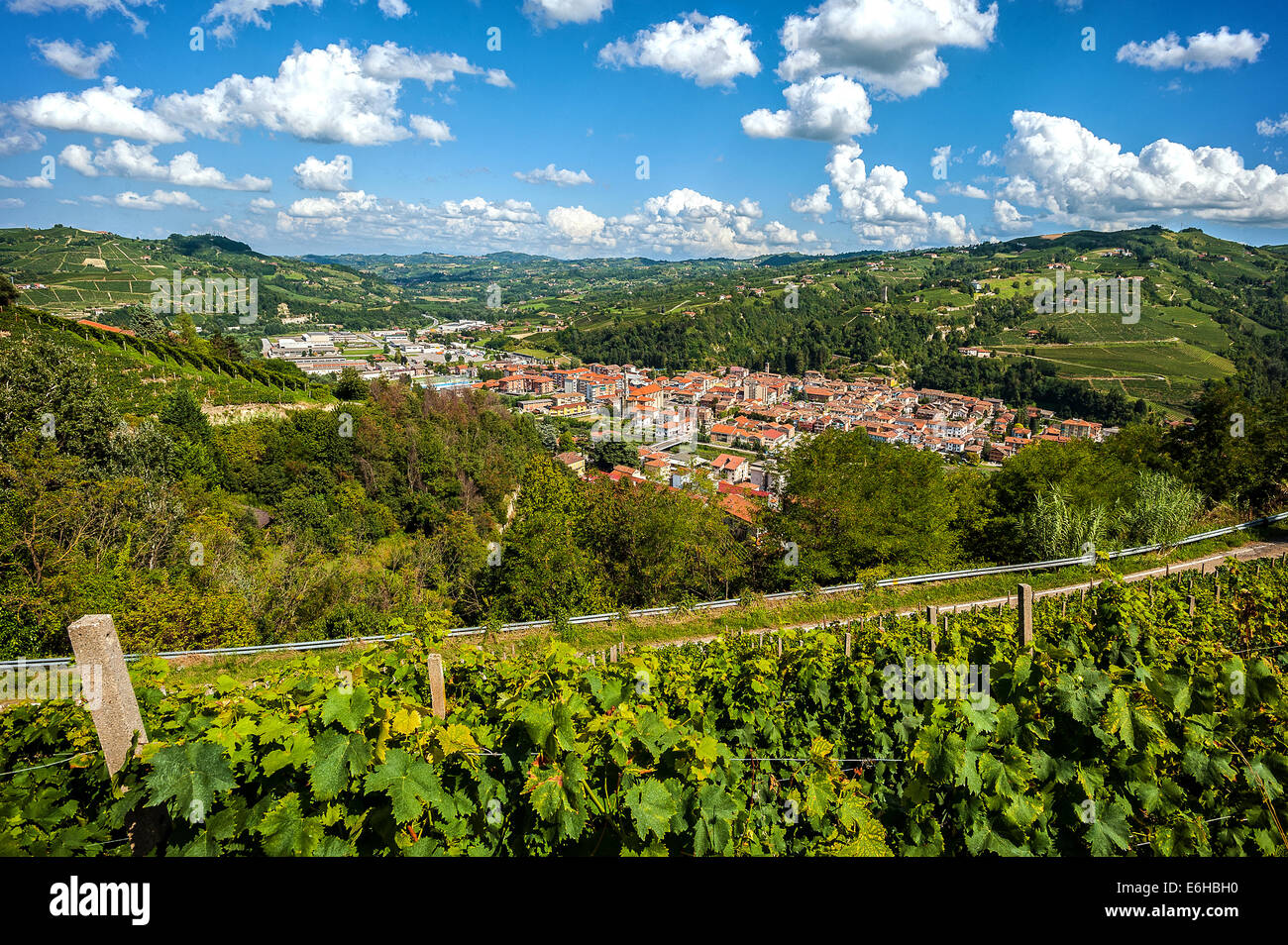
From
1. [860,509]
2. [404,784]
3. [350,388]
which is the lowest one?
[860,509]

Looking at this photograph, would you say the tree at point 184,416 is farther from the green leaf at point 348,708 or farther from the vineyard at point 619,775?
the green leaf at point 348,708

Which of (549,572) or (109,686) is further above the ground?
(109,686)

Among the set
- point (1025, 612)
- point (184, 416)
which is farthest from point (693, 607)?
point (184, 416)

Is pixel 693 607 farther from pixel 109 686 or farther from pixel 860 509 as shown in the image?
pixel 109 686

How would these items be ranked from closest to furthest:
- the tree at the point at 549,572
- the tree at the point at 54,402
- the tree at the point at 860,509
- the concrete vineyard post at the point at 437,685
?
the concrete vineyard post at the point at 437,685, the tree at the point at 549,572, the tree at the point at 860,509, the tree at the point at 54,402

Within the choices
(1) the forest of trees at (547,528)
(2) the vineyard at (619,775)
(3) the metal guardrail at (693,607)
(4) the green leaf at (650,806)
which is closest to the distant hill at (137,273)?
(1) the forest of trees at (547,528)

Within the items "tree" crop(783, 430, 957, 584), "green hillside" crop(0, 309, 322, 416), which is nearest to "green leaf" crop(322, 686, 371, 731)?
"tree" crop(783, 430, 957, 584)

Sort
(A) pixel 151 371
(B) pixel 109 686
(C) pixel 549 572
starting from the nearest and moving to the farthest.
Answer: (B) pixel 109 686 → (C) pixel 549 572 → (A) pixel 151 371

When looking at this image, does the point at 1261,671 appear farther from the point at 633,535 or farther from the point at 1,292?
the point at 1,292

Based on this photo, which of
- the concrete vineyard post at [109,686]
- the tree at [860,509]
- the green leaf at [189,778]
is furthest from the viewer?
the tree at [860,509]
